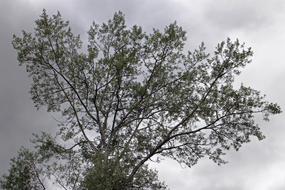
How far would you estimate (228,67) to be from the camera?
38094 millimetres

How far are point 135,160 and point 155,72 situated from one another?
6695 millimetres

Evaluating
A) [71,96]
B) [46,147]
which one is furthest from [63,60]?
[46,147]

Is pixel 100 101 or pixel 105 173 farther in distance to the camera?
pixel 100 101

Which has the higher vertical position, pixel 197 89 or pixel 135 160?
pixel 197 89

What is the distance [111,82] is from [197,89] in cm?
579

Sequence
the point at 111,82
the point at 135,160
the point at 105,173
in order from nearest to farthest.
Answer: the point at 105,173
the point at 135,160
the point at 111,82

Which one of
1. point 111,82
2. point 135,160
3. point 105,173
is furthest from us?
point 111,82

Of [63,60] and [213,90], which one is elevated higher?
[63,60]

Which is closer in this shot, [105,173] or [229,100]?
[105,173]

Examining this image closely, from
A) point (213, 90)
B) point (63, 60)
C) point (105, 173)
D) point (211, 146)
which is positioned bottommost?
point (105, 173)

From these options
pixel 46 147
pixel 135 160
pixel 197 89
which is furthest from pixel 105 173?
pixel 197 89

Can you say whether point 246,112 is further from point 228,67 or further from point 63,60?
point 63,60

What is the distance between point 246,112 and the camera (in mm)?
37500

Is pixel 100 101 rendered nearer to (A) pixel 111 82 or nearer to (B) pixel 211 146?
(A) pixel 111 82
